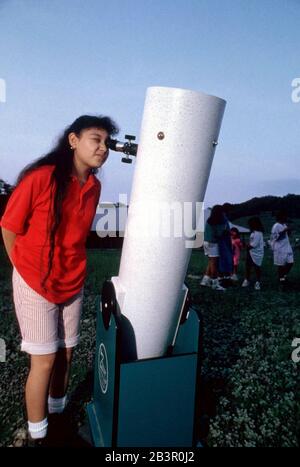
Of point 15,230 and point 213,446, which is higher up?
point 15,230

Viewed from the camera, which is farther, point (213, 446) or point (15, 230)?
point (213, 446)

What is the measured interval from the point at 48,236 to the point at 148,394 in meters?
1.02

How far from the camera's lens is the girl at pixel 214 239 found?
729 centimetres

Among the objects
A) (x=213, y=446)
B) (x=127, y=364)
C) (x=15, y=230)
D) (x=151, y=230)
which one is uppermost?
(x=151, y=230)

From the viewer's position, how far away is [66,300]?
2195 mm

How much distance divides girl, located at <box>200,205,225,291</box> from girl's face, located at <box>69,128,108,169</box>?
5.38 metres

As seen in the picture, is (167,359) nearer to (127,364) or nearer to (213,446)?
(127,364)

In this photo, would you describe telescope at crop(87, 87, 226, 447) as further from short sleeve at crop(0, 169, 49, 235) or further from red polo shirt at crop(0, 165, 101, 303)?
short sleeve at crop(0, 169, 49, 235)

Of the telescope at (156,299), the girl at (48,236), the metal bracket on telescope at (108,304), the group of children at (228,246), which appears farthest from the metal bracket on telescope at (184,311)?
the group of children at (228,246)

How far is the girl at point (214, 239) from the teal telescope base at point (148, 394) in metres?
5.28

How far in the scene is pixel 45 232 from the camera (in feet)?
6.61

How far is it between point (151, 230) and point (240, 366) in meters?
2.48

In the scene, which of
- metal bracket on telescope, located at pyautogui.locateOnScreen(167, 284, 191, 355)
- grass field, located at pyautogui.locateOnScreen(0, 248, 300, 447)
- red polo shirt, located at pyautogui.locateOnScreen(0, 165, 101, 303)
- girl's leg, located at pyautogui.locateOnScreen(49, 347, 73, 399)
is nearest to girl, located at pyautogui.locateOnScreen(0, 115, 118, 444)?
red polo shirt, located at pyautogui.locateOnScreen(0, 165, 101, 303)
